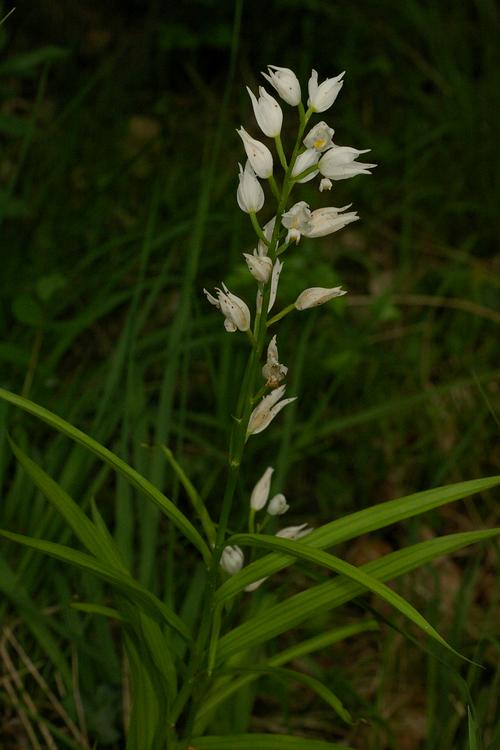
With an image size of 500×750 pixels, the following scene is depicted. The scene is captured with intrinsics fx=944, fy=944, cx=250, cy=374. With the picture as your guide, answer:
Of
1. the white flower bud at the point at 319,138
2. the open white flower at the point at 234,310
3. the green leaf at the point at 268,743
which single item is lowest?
the green leaf at the point at 268,743

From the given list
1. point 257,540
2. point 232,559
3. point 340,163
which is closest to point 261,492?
point 232,559

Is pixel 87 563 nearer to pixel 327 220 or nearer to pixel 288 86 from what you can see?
pixel 327 220

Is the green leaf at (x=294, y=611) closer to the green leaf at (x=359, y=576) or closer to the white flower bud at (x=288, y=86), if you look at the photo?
the green leaf at (x=359, y=576)

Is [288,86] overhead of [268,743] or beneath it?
overhead

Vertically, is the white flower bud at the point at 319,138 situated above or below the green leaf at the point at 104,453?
above

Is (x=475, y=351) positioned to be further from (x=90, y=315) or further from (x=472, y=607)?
(x=90, y=315)

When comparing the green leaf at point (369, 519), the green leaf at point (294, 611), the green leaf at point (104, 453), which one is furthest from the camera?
the green leaf at point (294, 611)

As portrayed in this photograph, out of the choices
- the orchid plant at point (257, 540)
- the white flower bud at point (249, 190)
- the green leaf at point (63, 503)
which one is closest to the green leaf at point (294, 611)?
the orchid plant at point (257, 540)

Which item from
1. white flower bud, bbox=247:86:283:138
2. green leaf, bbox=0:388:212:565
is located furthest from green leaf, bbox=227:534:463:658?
white flower bud, bbox=247:86:283:138
